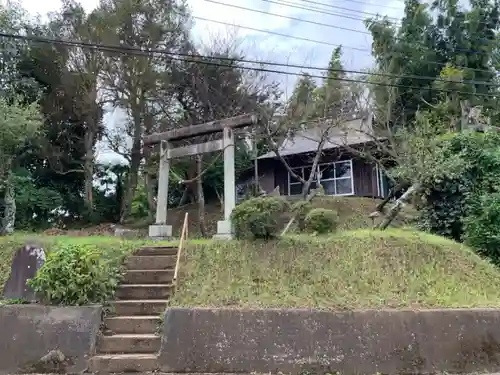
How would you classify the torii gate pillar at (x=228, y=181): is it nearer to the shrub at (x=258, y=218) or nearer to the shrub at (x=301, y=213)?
the shrub at (x=301, y=213)

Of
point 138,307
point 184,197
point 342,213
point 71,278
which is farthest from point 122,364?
point 184,197

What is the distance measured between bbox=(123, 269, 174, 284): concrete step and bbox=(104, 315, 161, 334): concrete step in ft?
3.45

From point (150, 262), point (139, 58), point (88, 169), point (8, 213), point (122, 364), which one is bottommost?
point (122, 364)

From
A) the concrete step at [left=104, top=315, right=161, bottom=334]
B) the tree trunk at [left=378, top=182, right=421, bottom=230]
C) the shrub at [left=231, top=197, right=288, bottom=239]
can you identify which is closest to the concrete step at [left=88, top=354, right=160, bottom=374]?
the concrete step at [left=104, top=315, right=161, bottom=334]

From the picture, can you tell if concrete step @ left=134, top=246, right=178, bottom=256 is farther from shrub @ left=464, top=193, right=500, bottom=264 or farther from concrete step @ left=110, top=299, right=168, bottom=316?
shrub @ left=464, top=193, right=500, bottom=264

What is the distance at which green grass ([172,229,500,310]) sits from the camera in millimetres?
7473

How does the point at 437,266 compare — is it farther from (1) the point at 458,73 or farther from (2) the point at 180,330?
(1) the point at 458,73

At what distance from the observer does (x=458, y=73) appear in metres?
21.8

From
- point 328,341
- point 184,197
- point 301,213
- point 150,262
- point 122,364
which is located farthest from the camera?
point 184,197

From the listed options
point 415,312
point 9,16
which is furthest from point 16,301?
point 9,16

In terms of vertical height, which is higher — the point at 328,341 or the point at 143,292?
the point at 143,292

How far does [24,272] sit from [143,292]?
1.99m

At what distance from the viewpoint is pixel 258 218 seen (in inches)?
338

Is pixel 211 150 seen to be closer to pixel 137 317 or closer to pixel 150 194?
pixel 137 317
